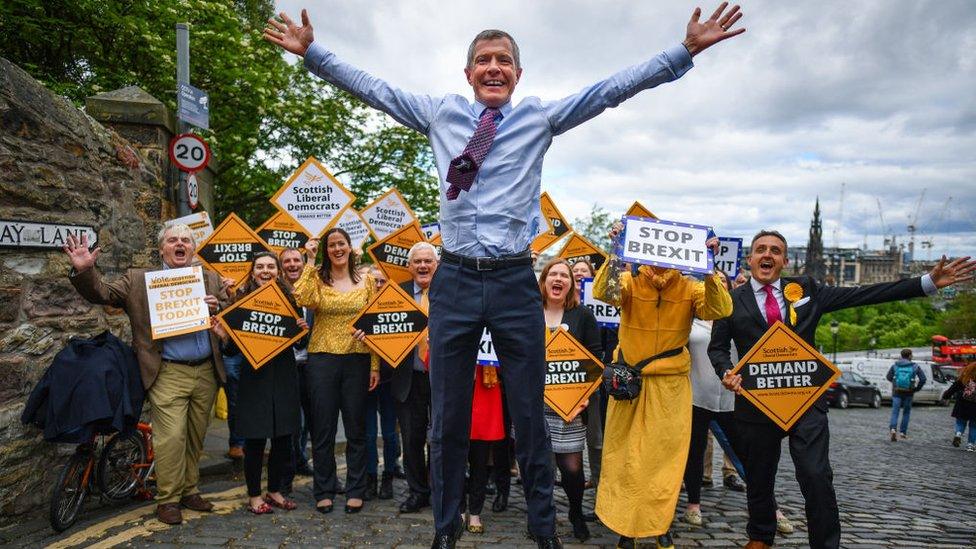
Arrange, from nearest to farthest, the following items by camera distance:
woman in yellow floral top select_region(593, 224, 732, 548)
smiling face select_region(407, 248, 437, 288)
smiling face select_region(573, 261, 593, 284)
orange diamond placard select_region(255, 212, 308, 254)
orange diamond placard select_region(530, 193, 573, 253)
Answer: woman in yellow floral top select_region(593, 224, 732, 548) < smiling face select_region(407, 248, 437, 288) < smiling face select_region(573, 261, 593, 284) < orange diamond placard select_region(255, 212, 308, 254) < orange diamond placard select_region(530, 193, 573, 253)

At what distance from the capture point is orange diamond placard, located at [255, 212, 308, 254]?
857 centimetres

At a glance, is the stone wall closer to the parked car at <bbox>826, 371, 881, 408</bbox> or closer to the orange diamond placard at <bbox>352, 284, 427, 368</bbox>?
the orange diamond placard at <bbox>352, 284, 427, 368</bbox>

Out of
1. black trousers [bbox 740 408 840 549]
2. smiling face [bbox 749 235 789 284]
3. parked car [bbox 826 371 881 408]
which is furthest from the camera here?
parked car [bbox 826 371 881 408]

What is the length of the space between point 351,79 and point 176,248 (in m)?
3.10

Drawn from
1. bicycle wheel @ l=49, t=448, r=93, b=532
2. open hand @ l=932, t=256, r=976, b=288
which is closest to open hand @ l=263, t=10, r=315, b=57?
bicycle wheel @ l=49, t=448, r=93, b=532

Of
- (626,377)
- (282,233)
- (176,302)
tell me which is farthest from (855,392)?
(176,302)

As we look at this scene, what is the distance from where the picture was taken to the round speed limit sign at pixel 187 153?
7.60m

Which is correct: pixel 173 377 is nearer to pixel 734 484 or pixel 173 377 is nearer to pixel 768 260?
pixel 768 260

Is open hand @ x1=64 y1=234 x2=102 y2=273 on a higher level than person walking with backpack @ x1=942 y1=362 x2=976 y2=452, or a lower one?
higher

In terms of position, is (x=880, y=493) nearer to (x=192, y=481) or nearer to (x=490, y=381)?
(x=490, y=381)

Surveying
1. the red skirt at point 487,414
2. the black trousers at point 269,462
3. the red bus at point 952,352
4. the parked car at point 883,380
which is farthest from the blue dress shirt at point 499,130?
the red bus at point 952,352

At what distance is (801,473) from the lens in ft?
14.5

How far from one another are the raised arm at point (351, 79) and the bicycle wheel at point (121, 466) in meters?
3.58

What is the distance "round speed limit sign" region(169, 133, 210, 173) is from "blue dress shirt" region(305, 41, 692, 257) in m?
4.98
